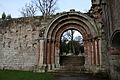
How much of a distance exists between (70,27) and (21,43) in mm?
4886

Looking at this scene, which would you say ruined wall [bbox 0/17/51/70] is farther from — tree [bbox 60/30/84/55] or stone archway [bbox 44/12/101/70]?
tree [bbox 60/30/84/55]

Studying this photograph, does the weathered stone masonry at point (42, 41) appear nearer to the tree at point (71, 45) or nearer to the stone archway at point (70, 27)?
the stone archway at point (70, 27)

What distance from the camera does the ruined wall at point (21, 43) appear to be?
16.1 m

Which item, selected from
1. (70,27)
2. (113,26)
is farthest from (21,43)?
(113,26)

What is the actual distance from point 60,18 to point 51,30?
134cm

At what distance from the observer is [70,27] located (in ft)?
52.1

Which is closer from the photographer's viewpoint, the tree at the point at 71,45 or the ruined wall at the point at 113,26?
the ruined wall at the point at 113,26

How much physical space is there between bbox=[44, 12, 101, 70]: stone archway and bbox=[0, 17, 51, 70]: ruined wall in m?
1.07

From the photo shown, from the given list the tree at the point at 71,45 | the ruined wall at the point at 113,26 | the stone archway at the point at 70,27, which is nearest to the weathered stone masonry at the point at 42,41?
the stone archway at the point at 70,27

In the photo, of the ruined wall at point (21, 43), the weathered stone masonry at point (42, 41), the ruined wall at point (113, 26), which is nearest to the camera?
the ruined wall at point (113, 26)

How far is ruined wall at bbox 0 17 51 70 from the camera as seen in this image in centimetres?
1608

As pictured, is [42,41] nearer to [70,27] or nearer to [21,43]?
[21,43]

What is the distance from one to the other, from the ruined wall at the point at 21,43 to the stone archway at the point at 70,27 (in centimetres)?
107

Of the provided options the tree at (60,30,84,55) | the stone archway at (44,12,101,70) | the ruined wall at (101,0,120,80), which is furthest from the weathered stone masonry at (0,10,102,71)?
the tree at (60,30,84,55)
